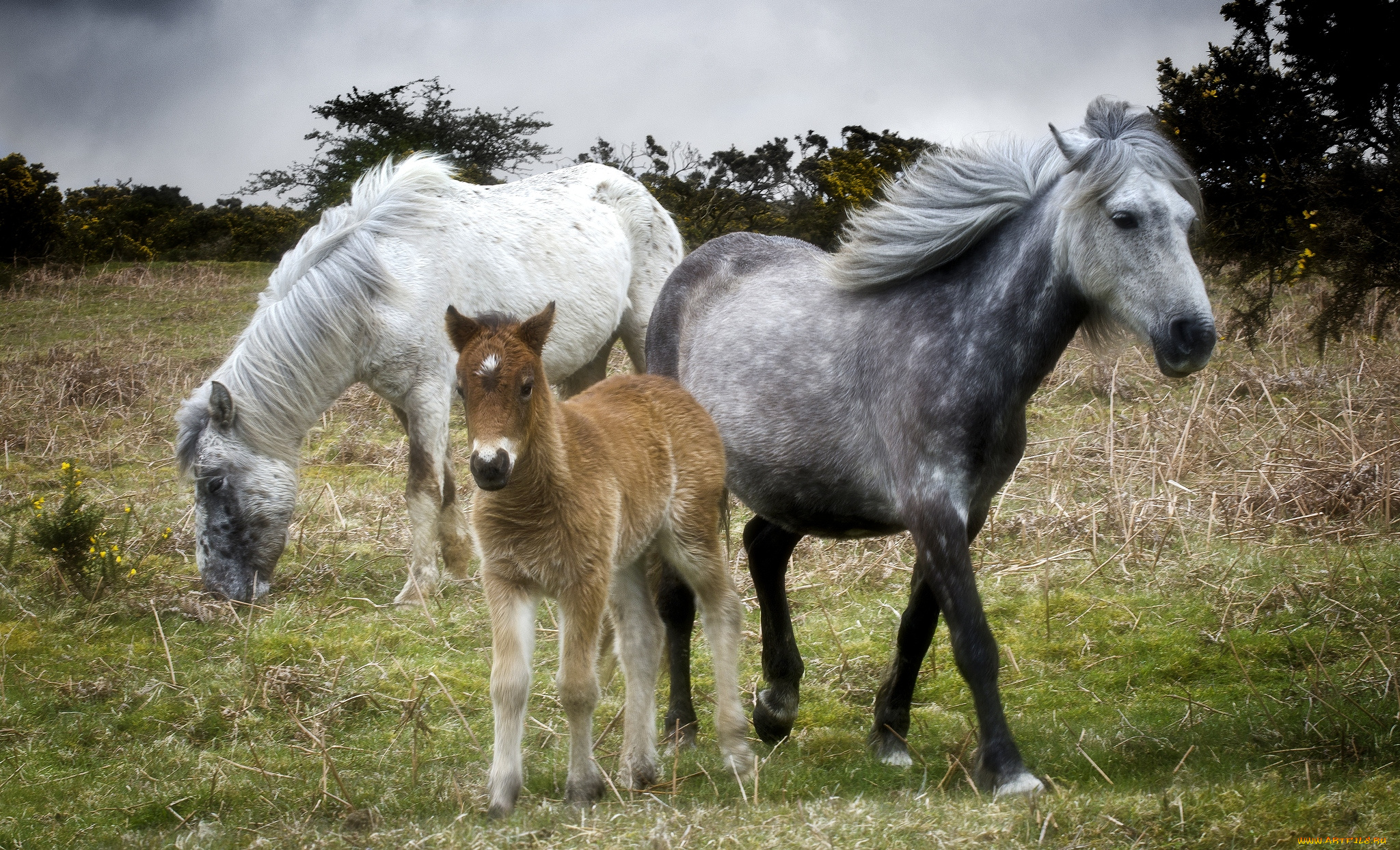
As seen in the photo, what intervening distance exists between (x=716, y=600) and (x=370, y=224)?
4.06m

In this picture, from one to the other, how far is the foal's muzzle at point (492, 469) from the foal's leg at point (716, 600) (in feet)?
4.03

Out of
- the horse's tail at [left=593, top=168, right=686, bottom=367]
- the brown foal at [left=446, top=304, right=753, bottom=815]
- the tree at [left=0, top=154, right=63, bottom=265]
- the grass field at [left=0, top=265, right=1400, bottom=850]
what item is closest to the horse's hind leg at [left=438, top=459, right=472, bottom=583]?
the grass field at [left=0, top=265, right=1400, bottom=850]

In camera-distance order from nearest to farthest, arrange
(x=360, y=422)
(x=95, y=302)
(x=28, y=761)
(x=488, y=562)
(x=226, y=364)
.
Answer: (x=488, y=562) → (x=28, y=761) → (x=226, y=364) → (x=360, y=422) → (x=95, y=302)

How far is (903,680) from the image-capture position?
4387 mm

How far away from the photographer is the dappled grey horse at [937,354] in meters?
3.64

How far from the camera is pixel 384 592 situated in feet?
22.6

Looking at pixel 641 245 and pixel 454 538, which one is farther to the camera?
pixel 641 245

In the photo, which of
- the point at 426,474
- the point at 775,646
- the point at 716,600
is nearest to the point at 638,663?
the point at 716,600

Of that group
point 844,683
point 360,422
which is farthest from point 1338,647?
point 360,422

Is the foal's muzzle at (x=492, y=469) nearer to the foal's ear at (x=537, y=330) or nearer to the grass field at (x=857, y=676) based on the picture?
the foal's ear at (x=537, y=330)

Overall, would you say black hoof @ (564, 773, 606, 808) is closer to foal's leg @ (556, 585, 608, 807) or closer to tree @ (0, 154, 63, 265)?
foal's leg @ (556, 585, 608, 807)

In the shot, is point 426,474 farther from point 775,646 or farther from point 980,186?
point 980,186

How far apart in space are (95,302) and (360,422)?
29.1 feet

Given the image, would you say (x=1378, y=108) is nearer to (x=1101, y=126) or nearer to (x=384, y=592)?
(x=1101, y=126)
